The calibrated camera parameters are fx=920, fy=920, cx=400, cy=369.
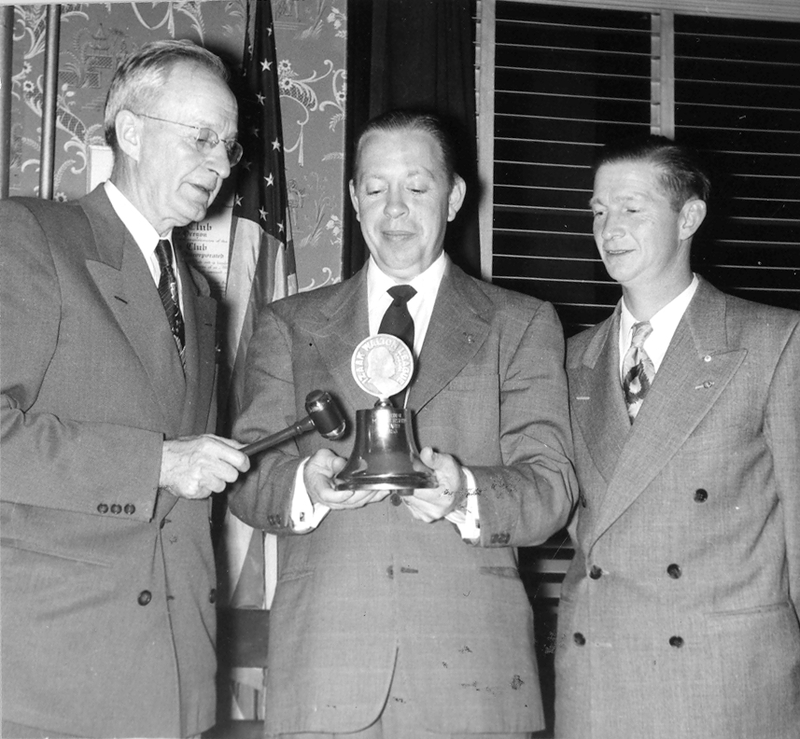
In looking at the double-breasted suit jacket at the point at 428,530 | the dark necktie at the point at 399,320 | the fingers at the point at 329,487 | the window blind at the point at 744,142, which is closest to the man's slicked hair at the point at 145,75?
the double-breasted suit jacket at the point at 428,530

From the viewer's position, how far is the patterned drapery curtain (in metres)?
4.04

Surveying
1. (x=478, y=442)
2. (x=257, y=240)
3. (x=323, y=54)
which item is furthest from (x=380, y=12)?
(x=478, y=442)

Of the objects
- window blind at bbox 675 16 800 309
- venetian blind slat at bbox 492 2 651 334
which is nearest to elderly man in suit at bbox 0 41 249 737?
venetian blind slat at bbox 492 2 651 334

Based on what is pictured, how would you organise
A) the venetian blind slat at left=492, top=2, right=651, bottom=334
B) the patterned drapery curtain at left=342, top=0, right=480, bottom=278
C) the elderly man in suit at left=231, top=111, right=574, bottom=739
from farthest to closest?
the venetian blind slat at left=492, top=2, right=651, bottom=334, the patterned drapery curtain at left=342, top=0, right=480, bottom=278, the elderly man in suit at left=231, top=111, right=574, bottom=739

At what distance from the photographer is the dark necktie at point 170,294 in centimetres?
220

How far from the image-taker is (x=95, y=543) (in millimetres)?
1898

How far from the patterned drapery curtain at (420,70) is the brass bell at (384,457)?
7.01 ft

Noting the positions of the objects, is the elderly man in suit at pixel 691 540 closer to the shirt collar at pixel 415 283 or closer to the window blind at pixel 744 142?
the shirt collar at pixel 415 283

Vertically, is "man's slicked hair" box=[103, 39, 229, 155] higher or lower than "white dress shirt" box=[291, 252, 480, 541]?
higher

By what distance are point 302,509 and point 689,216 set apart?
1.39 m

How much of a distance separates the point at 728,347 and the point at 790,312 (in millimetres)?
191

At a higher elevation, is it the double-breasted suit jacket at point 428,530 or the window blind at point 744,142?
the window blind at point 744,142

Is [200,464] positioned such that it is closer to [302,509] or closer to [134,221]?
[302,509]

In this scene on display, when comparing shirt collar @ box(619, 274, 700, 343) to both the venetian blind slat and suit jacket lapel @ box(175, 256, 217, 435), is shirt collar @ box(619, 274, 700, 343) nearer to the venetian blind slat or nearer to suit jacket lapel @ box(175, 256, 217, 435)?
suit jacket lapel @ box(175, 256, 217, 435)
